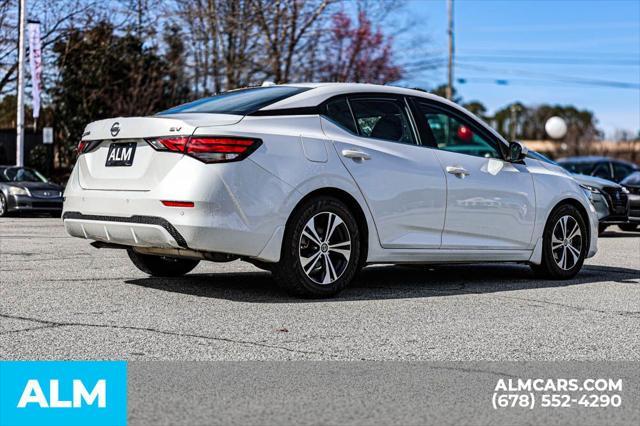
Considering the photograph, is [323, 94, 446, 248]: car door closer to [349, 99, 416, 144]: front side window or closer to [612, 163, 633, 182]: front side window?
[349, 99, 416, 144]: front side window

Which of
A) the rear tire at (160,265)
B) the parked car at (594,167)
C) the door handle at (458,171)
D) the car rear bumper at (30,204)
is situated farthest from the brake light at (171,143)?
the parked car at (594,167)

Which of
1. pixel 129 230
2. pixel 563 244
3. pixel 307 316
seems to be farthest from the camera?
pixel 563 244

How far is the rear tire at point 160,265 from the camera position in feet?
27.5

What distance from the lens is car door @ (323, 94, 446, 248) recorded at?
743cm

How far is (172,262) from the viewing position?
852cm

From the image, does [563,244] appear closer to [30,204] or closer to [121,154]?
[121,154]

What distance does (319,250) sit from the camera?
23.6 feet

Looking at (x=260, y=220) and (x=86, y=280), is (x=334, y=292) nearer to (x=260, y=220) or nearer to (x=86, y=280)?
(x=260, y=220)

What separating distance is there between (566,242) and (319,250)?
3.12m

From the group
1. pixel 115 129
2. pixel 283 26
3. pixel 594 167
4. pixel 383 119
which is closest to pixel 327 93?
pixel 383 119

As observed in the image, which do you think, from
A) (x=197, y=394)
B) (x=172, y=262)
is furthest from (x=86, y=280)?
(x=197, y=394)

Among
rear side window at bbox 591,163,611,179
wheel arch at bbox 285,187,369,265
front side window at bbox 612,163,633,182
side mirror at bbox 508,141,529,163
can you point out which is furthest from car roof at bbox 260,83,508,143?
front side window at bbox 612,163,633,182

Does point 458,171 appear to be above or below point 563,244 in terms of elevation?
above

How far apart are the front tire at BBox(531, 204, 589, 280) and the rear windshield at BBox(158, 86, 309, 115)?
9.70 ft
